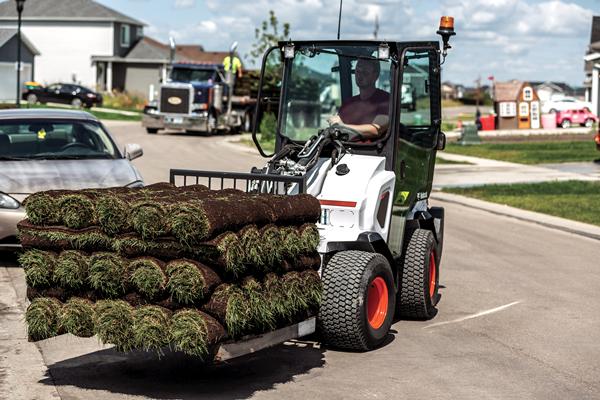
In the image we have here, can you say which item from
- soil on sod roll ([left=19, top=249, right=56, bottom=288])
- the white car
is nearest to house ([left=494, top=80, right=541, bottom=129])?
the white car

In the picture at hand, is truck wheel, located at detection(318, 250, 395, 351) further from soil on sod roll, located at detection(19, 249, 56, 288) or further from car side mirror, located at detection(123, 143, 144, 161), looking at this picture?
Result: car side mirror, located at detection(123, 143, 144, 161)

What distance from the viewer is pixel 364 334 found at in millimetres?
8219

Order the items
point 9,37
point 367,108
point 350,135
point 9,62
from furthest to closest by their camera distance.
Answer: point 9,62 < point 9,37 < point 367,108 < point 350,135

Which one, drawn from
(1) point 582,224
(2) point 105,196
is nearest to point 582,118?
(1) point 582,224

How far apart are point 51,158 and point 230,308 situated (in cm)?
704

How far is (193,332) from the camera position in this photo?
6.44 metres

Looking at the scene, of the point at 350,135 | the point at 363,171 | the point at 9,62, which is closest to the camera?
the point at 363,171

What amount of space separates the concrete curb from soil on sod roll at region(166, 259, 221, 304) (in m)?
11.4

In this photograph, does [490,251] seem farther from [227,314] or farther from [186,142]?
[186,142]

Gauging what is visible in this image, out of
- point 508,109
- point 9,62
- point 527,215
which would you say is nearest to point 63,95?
point 9,62

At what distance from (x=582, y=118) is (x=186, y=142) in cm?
2953

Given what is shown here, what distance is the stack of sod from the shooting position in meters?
6.53

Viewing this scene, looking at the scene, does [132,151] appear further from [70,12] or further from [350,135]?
[70,12]

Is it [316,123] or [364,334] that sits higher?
[316,123]
